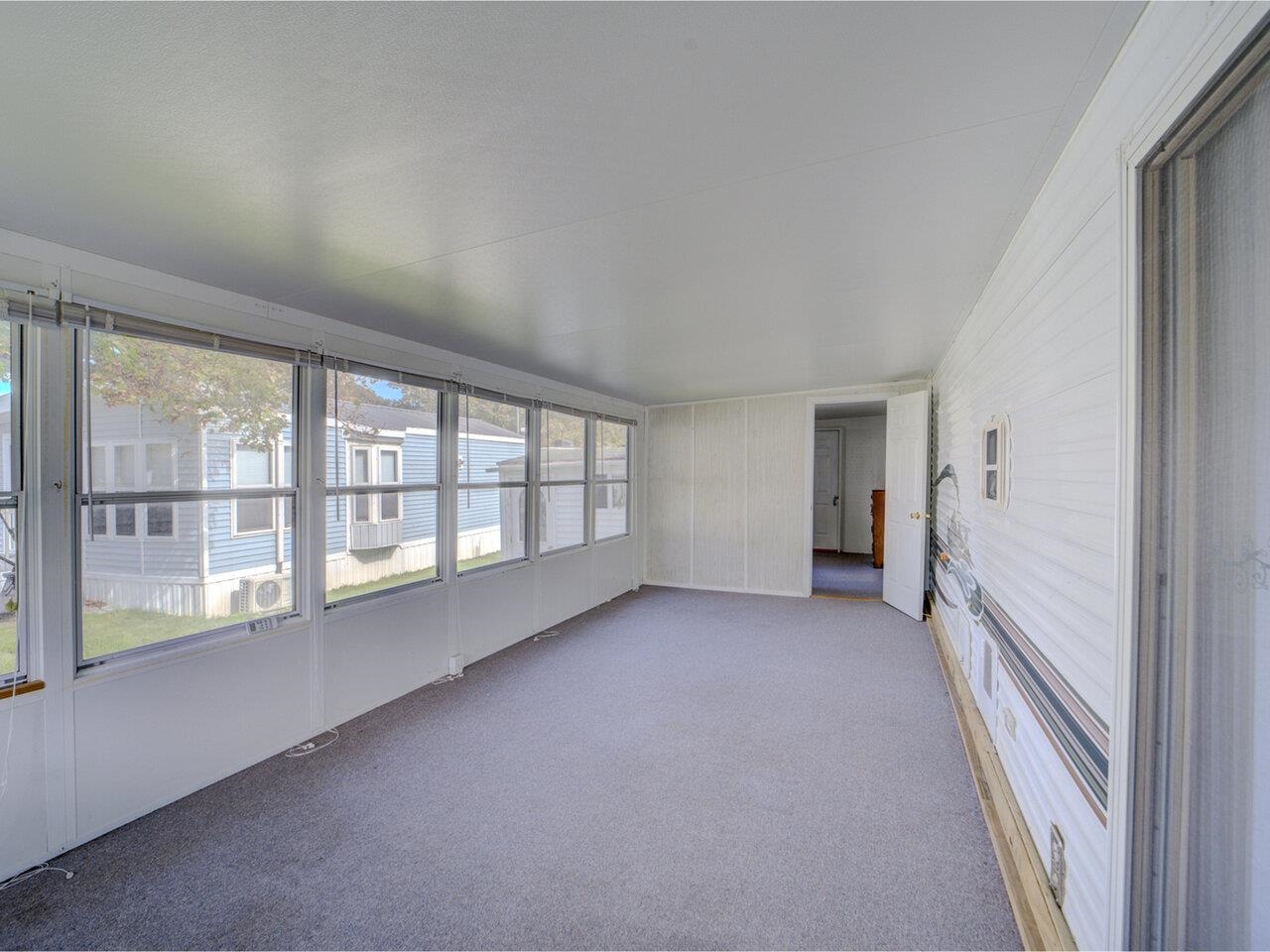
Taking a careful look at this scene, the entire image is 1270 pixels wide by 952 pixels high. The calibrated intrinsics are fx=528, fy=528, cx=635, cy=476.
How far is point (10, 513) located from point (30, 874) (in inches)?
50.0

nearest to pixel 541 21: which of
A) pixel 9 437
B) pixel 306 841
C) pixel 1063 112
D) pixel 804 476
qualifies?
pixel 1063 112

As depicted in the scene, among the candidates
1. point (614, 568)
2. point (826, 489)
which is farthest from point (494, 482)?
point (826, 489)

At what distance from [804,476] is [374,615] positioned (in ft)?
14.7

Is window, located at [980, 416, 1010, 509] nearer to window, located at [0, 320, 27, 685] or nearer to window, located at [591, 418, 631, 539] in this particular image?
window, located at [591, 418, 631, 539]

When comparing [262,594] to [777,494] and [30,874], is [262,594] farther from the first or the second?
[777,494]

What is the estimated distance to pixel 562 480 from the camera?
16.5ft

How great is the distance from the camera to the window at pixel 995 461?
2.28 m

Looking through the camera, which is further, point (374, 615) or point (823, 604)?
point (823, 604)

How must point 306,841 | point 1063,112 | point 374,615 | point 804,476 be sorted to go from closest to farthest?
point 1063,112 < point 306,841 < point 374,615 < point 804,476

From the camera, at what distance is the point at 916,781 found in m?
2.38

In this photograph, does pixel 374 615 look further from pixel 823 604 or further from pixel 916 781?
pixel 823 604

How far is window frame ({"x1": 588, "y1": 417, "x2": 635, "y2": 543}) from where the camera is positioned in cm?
550

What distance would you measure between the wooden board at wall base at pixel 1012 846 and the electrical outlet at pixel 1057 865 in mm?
32

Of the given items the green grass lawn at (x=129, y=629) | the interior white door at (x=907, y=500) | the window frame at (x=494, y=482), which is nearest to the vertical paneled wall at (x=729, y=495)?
the interior white door at (x=907, y=500)
